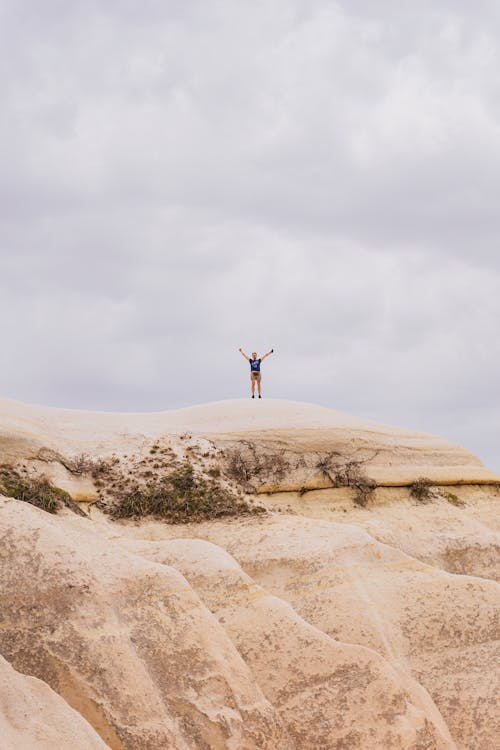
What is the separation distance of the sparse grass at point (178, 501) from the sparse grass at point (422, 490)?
632cm

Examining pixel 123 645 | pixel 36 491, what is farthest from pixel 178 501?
pixel 123 645

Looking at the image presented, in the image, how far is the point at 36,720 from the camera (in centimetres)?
1197

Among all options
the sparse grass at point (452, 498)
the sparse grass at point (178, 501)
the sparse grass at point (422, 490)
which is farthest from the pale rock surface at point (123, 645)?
the sparse grass at point (452, 498)

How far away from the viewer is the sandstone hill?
14.1m

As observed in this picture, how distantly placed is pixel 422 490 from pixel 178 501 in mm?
8517

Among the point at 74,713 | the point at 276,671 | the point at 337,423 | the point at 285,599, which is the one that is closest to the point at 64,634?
the point at 74,713

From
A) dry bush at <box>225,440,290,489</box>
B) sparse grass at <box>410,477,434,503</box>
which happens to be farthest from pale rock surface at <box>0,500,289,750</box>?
sparse grass at <box>410,477,434,503</box>

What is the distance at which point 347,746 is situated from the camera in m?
15.8

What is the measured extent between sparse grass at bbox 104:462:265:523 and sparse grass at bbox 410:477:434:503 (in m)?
6.32

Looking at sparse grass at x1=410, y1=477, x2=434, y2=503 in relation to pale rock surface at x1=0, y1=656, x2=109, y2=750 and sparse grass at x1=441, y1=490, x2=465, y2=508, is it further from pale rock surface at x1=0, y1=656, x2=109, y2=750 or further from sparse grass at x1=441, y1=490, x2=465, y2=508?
pale rock surface at x1=0, y1=656, x2=109, y2=750

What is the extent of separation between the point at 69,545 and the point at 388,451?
51.3 feet

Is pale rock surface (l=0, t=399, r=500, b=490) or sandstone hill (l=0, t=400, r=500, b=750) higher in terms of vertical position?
pale rock surface (l=0, t=399, r=500, b=490)

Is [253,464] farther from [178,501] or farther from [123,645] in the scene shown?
[123,645]

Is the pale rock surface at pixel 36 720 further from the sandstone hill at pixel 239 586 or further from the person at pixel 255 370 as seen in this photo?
the person at pixel 255 370
